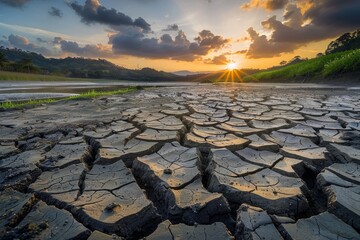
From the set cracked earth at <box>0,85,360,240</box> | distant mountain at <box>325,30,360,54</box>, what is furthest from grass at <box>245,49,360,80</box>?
distant mountain at <box>325,30,360,54</box>

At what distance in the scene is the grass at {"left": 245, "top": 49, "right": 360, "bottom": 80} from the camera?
35.7ft

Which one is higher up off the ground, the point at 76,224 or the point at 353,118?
the point at 353,118

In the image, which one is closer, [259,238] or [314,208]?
[259,238]

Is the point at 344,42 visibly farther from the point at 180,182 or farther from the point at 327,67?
the point at 180,182

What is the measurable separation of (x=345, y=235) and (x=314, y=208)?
0.27m

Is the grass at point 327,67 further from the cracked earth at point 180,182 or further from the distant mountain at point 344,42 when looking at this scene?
the distant mountain at point 344,42

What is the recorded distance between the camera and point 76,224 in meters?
1.05

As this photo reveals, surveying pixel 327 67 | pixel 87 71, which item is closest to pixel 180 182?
pixel 327 67

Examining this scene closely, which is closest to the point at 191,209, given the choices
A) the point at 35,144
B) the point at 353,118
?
the point at 35,144

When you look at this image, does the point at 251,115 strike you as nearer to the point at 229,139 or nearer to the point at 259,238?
the point at 229,139

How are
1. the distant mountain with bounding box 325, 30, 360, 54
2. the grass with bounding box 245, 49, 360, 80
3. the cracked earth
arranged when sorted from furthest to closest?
the distant mountain with bounding box 325, 30, 360, 54 → the grass with bounding box 245, 49, 360, 80 → the cracked earth

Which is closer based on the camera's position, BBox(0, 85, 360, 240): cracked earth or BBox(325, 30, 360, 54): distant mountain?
BBox(0, 85, 360, 240): cracked earth

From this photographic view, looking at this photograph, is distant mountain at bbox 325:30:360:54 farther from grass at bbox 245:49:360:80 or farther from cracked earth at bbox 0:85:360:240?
cracked earth at bbox 0:85:360:240

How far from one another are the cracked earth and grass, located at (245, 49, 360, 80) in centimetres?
1035
